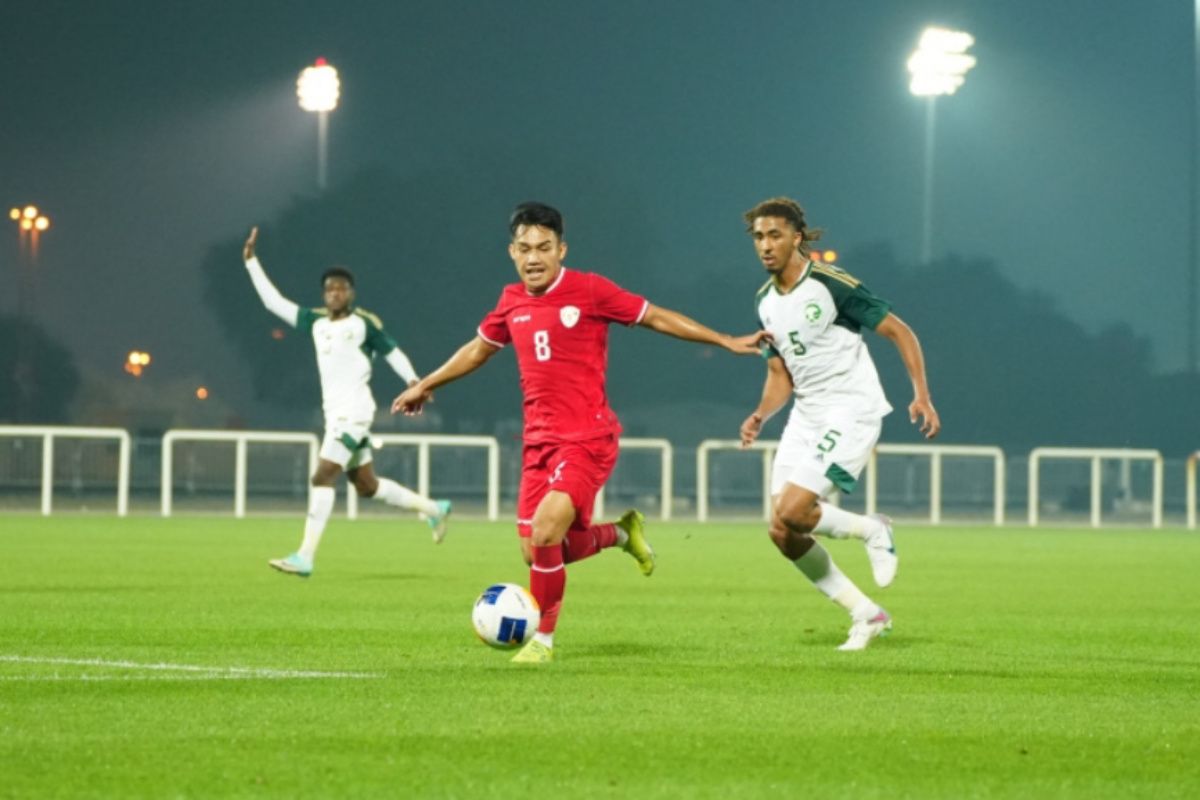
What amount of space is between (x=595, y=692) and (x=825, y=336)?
3.47m

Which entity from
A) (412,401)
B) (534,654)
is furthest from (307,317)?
(534,654)

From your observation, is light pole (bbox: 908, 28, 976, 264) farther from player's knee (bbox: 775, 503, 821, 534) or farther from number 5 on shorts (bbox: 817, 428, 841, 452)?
player's knee (bbox: 775, 503, 821, 534)

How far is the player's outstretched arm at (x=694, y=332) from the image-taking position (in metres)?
9.79

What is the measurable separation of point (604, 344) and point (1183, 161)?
7816 cm

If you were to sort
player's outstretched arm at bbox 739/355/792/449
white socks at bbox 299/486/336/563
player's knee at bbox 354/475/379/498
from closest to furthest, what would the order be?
player's outstretched arm at bbox 739/355/792/449, white socks at bbox 299/486/336/563, player's knee at bbox 354/475/379/498

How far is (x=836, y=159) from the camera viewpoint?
84438 millimetres

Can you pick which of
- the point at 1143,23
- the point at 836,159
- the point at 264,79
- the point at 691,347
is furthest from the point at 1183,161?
the point at 264,79

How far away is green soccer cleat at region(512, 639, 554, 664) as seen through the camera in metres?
9.64

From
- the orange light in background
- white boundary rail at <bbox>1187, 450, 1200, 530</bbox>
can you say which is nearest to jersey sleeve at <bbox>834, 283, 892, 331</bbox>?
white boundary rail at <bbox>1187, 450, 1200, 530</bbox>

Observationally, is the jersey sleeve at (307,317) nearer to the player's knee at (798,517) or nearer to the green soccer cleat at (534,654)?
the player's knee at (798,517)

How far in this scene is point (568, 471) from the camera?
1008cm

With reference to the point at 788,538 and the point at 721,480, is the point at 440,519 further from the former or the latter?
the point at 721,480

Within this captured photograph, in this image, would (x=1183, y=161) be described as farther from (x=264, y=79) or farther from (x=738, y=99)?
(x=264, y=79)

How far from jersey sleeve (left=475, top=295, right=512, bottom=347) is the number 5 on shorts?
1.87m
